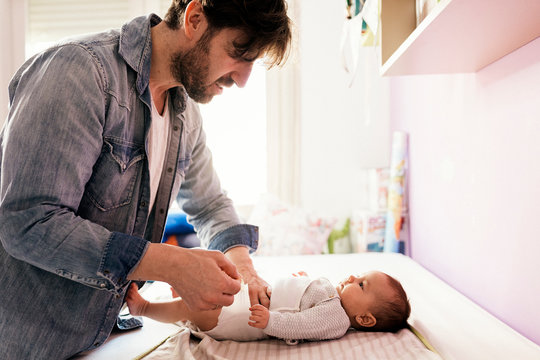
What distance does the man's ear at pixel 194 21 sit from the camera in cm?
98

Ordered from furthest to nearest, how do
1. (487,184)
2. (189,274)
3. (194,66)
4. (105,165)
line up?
1. (487,184)
2. (194,66)
3. (105,165)
4. (189,274)

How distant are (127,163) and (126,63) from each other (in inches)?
8.7

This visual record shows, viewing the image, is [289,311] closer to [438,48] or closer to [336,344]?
[336,344]

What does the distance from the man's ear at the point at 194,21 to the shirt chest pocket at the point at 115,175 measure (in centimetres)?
29

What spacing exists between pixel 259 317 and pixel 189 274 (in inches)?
15.2

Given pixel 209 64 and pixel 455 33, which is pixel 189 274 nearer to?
pixel 209 64

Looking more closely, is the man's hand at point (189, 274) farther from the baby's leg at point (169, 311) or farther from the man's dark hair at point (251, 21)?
the man's dark hair at point (251, 21)

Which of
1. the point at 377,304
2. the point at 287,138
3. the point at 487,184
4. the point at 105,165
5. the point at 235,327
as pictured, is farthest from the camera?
the point at 287,138

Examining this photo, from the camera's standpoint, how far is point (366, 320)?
4.09ft

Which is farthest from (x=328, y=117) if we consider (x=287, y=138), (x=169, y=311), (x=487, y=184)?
(x=169, y=311)

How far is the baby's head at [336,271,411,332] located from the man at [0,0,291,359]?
269 mm

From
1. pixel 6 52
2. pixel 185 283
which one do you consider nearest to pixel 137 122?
pixel 185 283

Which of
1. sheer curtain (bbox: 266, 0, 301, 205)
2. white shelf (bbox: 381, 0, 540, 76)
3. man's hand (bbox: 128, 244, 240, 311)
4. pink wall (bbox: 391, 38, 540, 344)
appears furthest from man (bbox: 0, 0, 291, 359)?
sheer curtain (bbox: 266, 0, 301, 205)

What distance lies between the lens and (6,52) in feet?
10.0
